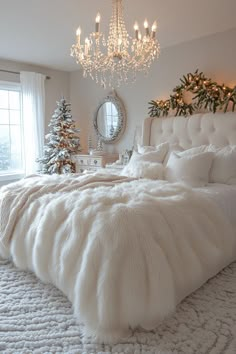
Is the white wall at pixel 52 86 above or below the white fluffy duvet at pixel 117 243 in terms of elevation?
above

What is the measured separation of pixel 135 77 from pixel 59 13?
1976mm

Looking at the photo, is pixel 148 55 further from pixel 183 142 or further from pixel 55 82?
pixel 55 82

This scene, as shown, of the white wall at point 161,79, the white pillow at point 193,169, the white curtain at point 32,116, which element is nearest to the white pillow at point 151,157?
the white pillow at point 193,169

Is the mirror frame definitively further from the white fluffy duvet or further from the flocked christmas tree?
the white fluffy duvet

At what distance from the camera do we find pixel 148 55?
3164 mm

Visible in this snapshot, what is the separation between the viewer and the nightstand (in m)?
5.20

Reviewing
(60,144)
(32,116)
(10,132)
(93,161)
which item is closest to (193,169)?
(93,161)

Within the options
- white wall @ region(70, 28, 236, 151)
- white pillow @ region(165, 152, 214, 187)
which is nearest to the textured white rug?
white pillow @ region(165, 152, 214, 187)

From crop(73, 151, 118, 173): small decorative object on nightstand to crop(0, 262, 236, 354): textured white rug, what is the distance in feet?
9.68

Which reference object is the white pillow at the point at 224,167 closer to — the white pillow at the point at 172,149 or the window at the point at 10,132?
the white pillow at the point at 172,149

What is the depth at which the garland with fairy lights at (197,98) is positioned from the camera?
3916 mm

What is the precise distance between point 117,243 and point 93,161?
11.7 feet

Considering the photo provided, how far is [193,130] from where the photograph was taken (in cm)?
411

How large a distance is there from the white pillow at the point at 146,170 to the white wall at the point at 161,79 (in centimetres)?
154
